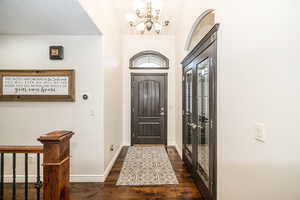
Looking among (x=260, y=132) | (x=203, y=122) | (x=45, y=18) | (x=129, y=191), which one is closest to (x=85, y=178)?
(x=129, y=191)

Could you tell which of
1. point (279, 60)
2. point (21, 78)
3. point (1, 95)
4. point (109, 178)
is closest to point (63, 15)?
point (21, 78)

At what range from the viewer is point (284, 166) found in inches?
40.9

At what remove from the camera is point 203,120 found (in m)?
2.54

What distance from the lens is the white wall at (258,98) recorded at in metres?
1.00

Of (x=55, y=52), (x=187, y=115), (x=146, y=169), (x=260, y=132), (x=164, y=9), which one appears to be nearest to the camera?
(x=260, y=132)

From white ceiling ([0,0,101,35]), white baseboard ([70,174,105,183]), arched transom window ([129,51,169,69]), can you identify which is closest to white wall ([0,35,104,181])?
white baseboard ([70,174,105,183])

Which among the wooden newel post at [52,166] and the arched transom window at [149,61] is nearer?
the wooden newel post at [52,166]

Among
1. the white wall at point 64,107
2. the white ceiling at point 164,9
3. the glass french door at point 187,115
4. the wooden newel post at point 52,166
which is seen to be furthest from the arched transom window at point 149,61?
the wooden newel post at point 52,166

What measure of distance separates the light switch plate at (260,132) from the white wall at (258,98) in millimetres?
35

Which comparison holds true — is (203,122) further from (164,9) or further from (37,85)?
(164,9)

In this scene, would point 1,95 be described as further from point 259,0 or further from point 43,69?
point 259,0

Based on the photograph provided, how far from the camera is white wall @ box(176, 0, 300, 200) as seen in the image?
100 centimetres

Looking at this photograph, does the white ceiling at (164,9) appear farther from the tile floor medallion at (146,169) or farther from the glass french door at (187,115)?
the tile floor medallion at (146,169)

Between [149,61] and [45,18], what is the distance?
10.9 ft
